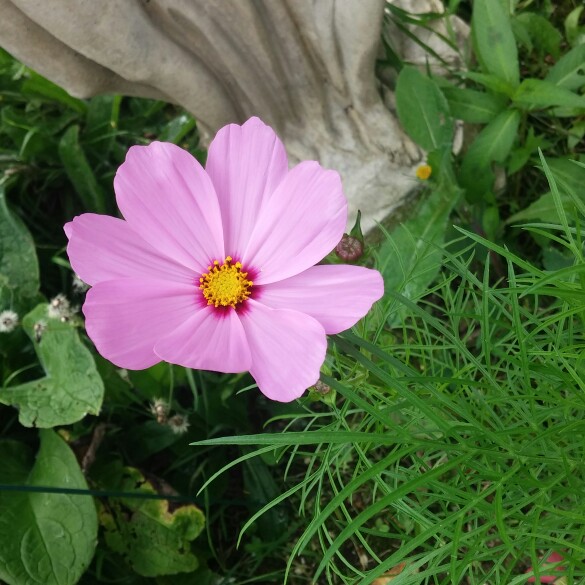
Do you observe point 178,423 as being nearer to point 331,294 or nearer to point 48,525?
point 48,525

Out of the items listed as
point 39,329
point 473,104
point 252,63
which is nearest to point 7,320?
point 39,329

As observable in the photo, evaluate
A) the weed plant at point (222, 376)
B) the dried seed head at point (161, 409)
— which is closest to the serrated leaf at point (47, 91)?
the weed plant at point (222, 376)

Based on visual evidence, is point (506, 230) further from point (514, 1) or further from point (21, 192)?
point (21, 192)

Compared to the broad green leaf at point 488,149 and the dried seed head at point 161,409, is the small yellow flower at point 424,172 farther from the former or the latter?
the dried seed head at point 161,409

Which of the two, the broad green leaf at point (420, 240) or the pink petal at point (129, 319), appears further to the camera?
the broad green leaf at point (420, 240)

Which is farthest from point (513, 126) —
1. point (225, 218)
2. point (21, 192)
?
point (21, 192)

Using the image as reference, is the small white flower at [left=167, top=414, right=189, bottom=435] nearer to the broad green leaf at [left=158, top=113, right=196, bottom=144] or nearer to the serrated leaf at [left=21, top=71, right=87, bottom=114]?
the broad green leaf at [left=158, top=113, right=196, bottom=144]
